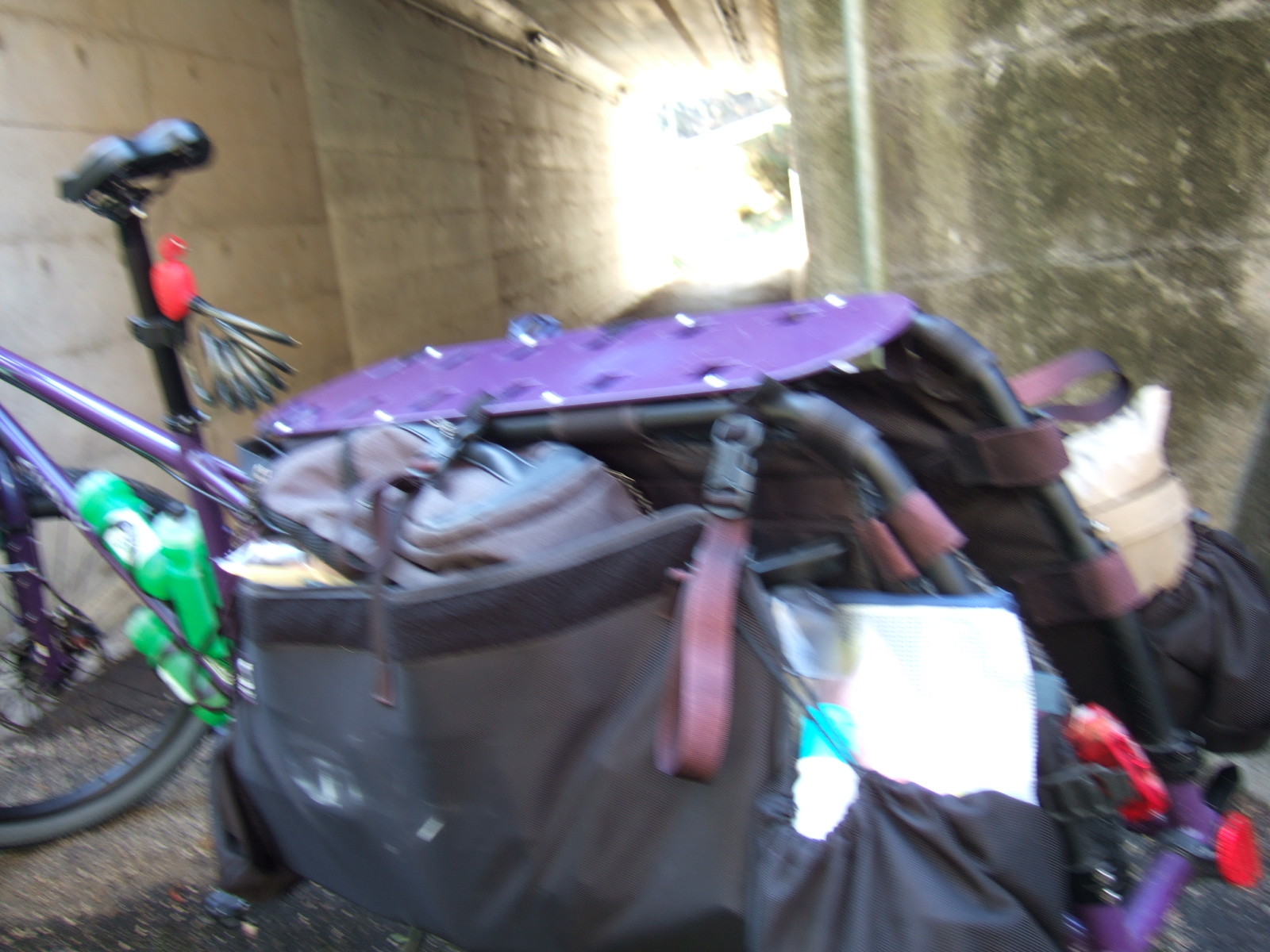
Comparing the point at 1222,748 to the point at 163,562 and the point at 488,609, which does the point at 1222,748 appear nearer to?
the point at 488,609

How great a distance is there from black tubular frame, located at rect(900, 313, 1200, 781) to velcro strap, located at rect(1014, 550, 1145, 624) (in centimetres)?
2

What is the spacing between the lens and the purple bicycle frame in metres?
1.82

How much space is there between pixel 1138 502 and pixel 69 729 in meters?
2.39

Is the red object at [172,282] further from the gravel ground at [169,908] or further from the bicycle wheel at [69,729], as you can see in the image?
the gravel ground at [169,908]

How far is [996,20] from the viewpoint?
239cm

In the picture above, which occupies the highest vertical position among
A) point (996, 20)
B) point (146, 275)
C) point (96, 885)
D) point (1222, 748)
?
point (996, 20)

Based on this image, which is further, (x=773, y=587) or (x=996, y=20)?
(x=996, y=20)

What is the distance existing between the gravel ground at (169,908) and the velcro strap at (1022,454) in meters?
0.99

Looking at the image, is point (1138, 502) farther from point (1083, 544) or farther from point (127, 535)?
point (127, 535)

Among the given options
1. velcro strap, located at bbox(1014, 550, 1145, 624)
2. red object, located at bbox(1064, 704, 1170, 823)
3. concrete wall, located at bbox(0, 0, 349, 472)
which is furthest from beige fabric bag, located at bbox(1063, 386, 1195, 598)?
Answer: concrete wall, located at bbox(0, 0, 349, 472)

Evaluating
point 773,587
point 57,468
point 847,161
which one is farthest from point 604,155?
point 773,587

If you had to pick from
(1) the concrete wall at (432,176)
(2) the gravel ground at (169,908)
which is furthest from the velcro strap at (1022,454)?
(1) the concrete wall at (432,176)

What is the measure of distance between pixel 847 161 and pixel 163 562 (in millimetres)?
2095

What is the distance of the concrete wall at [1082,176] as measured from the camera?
2.29 meters
